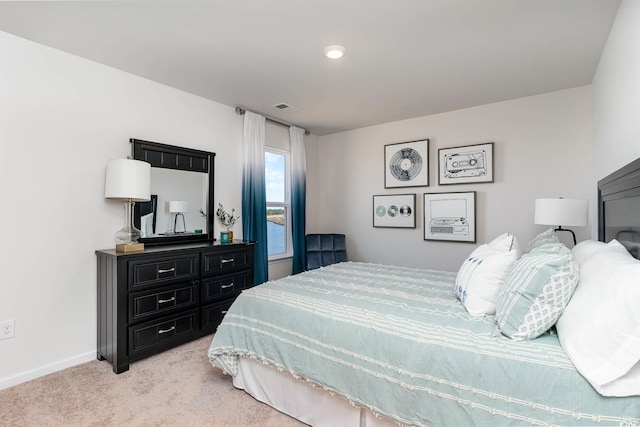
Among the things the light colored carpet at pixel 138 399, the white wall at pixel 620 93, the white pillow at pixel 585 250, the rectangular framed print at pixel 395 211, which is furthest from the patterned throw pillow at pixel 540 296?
the rectangular framed print at pixel 395 211

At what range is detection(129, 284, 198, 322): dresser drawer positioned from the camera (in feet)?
8.21

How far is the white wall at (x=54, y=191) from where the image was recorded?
2262mm

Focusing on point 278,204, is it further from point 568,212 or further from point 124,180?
point 568,212

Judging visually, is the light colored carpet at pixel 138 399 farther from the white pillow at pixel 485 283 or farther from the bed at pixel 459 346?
the white pillow at pixel 485 283

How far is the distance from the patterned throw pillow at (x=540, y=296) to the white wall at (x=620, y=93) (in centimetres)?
90

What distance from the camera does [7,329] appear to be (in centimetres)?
224

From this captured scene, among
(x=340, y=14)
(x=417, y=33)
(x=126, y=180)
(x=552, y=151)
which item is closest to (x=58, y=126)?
(x=126, y=180)

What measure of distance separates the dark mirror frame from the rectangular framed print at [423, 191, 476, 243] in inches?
102

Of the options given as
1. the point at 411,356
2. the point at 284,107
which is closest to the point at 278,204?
the point at 284,107

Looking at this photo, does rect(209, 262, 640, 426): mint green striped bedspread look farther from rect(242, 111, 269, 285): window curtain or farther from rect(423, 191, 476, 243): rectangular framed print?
rect(423, 191, 476, 243): rectangular framed print

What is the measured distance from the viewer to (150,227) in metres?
3.02

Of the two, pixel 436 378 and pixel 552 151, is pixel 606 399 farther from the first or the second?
pixel 552 151

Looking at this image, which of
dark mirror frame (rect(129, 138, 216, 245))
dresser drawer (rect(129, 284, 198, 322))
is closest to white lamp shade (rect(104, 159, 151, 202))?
dark mirror frame (rect(129, 138, 216, 245))

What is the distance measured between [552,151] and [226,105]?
3526 millimetres
